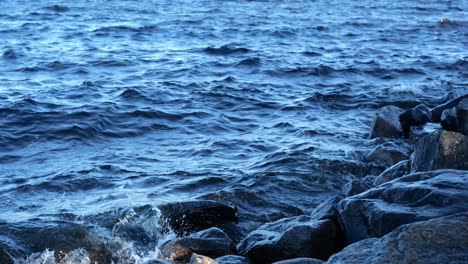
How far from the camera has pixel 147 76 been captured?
15477 millimetres

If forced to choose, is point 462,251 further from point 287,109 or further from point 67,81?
point 67,81

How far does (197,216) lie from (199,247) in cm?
103

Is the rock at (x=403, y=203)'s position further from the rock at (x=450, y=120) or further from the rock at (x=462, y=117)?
the rock at (x=450, y=120)

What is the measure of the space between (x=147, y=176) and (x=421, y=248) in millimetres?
5353

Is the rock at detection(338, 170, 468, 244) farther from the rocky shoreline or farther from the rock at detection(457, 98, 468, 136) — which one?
the rock at detection(457, 98, 468, 136)

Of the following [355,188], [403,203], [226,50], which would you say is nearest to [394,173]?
[355,188]

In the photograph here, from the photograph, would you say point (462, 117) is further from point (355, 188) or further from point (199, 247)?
point (199, 247)

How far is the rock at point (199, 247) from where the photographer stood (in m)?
6.73

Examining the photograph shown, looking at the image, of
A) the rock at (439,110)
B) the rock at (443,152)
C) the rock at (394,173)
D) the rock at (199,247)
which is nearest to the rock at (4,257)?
the rock at (199,247)

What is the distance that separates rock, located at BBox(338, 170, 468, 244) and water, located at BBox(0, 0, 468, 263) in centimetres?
203

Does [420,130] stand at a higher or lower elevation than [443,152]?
lower

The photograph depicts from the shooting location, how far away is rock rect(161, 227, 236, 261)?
6.73 metres

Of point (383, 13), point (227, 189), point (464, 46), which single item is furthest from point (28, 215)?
point (383, 13)

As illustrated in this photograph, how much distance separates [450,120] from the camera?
10.1 metres
